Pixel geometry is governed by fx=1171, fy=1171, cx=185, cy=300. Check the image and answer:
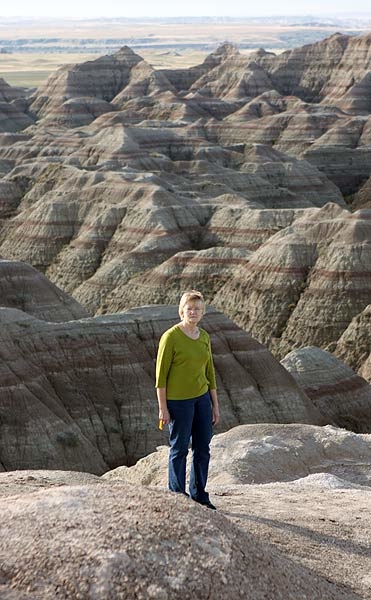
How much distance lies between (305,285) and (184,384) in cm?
5969

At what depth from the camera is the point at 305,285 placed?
7344 cm

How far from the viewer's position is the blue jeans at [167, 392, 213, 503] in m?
14.3

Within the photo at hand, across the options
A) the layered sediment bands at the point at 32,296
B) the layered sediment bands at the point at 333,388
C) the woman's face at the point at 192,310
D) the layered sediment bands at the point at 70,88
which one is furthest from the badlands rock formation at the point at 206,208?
the woman's face at the point at 192,310

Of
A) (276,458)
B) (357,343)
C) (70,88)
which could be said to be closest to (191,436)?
(276,458)

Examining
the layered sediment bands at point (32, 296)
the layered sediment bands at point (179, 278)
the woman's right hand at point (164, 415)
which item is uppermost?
the woman's right hand at point (164, 415)

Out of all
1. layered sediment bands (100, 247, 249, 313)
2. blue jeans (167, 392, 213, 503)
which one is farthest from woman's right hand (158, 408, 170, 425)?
layered sediment bands (100, 247, 249, 313)

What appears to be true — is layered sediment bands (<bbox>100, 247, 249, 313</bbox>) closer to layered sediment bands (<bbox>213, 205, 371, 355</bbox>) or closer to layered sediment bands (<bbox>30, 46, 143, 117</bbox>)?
layered sediment bands (<bbox>213, 205, 371, 355</bbox>)

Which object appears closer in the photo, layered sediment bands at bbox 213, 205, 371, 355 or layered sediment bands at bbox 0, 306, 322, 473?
layered sediment bands at bbox 0, 306, 322, 473

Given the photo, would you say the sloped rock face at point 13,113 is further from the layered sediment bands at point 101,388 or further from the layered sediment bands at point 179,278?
the layered sediment bands at point 101,388

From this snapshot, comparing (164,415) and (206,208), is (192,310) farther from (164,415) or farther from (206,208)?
(206,208)

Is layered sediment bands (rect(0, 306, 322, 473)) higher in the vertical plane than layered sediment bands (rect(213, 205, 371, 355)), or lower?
higher

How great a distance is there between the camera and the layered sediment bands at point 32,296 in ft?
197

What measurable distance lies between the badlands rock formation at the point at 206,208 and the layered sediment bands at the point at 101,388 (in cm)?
2251

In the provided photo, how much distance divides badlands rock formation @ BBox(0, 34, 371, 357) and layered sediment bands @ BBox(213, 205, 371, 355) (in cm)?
9
